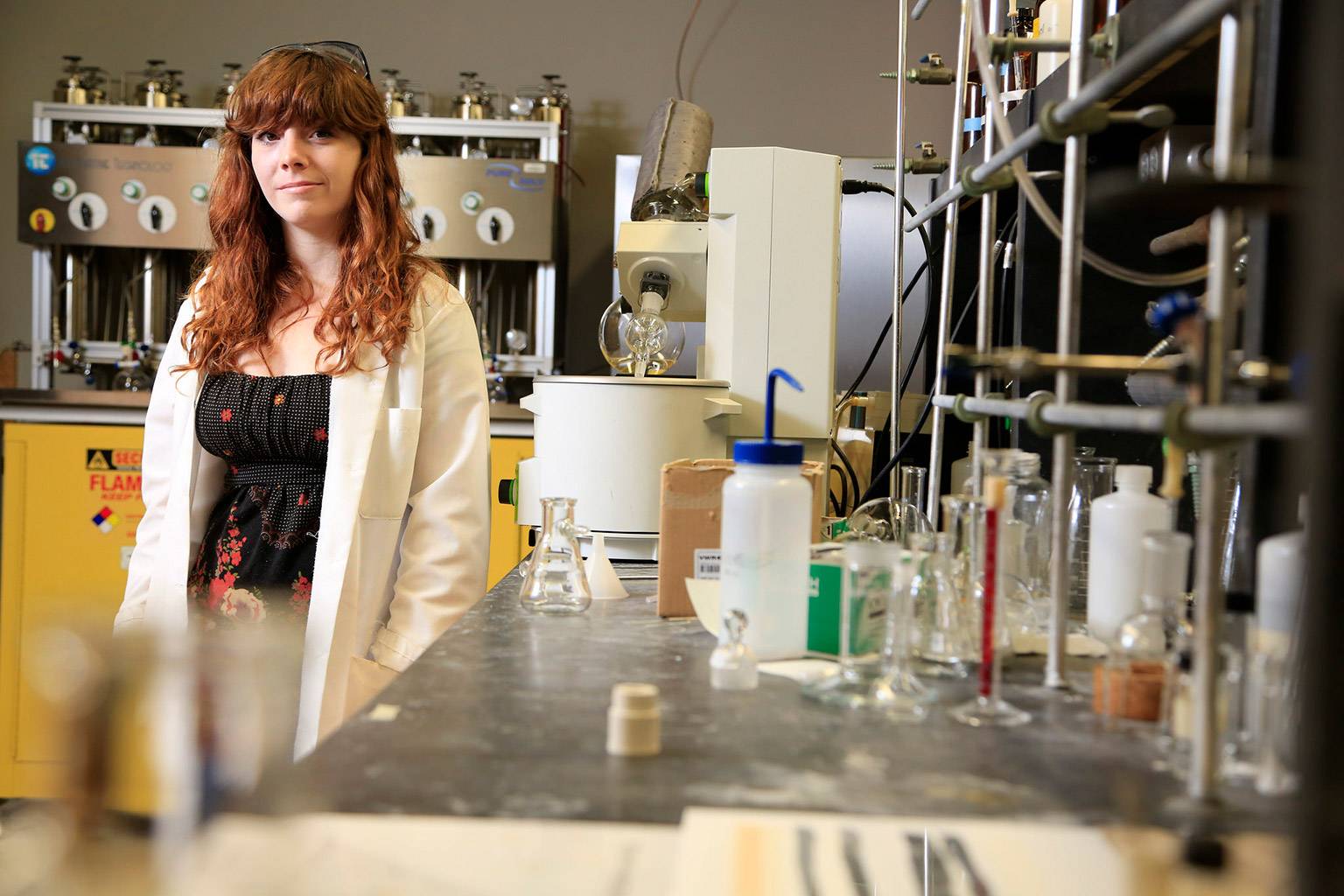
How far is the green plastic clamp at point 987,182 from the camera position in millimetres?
1107

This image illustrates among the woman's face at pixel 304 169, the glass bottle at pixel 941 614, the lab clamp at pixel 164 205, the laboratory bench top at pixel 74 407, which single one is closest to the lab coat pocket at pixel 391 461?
the woman's face at pixel 304 169

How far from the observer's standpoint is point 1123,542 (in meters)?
0.99

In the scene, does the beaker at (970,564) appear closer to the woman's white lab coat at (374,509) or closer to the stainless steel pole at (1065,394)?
the stainless steel pole at (1065,394)

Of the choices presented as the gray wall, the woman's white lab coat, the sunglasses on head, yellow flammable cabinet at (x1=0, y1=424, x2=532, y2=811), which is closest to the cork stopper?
the woman's white lab coat

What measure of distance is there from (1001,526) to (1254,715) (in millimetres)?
236

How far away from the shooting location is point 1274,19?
0.83m

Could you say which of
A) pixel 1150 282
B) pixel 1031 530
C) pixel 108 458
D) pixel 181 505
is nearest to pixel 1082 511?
pixel 1031 530

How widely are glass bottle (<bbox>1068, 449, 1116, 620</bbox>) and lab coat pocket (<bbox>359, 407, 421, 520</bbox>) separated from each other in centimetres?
86

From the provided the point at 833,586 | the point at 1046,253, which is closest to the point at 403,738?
the point at 833,586

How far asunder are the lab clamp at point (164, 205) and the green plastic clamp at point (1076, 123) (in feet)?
8.76

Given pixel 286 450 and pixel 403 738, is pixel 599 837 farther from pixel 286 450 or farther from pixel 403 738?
pixel 286 450

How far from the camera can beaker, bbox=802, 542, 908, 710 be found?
86 cm

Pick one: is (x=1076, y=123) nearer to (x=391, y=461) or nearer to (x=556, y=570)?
(x=556, y=570)

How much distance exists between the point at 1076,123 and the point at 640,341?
1.05 m
